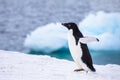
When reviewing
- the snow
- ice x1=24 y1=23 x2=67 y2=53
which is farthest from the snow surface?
the snow

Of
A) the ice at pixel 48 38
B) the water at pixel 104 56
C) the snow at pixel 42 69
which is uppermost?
the ice at pixel 48 38

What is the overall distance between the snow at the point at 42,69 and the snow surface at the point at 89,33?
A: 166 millimetres

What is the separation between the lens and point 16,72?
2652 mm

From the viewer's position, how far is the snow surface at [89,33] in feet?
10.5

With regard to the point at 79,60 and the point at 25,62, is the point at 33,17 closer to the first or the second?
the point at 25,62

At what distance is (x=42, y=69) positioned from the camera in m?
2.77

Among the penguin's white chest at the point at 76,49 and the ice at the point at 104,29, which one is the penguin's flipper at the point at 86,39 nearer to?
the penguin's white chest at the point at 76,49

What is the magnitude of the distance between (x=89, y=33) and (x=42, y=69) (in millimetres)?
703

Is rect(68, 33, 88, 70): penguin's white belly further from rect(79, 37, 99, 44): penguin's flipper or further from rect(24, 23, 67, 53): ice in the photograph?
rect(24, 23, 67, 53): ice

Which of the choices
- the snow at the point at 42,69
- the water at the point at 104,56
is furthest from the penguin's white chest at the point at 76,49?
the water at the point at 104,56

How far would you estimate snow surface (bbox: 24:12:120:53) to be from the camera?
10.5ft

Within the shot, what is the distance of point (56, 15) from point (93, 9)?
0.36 meters

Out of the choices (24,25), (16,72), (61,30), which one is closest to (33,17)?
(24,25)

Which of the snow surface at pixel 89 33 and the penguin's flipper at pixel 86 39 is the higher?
the snow surface at pixel 89 33
